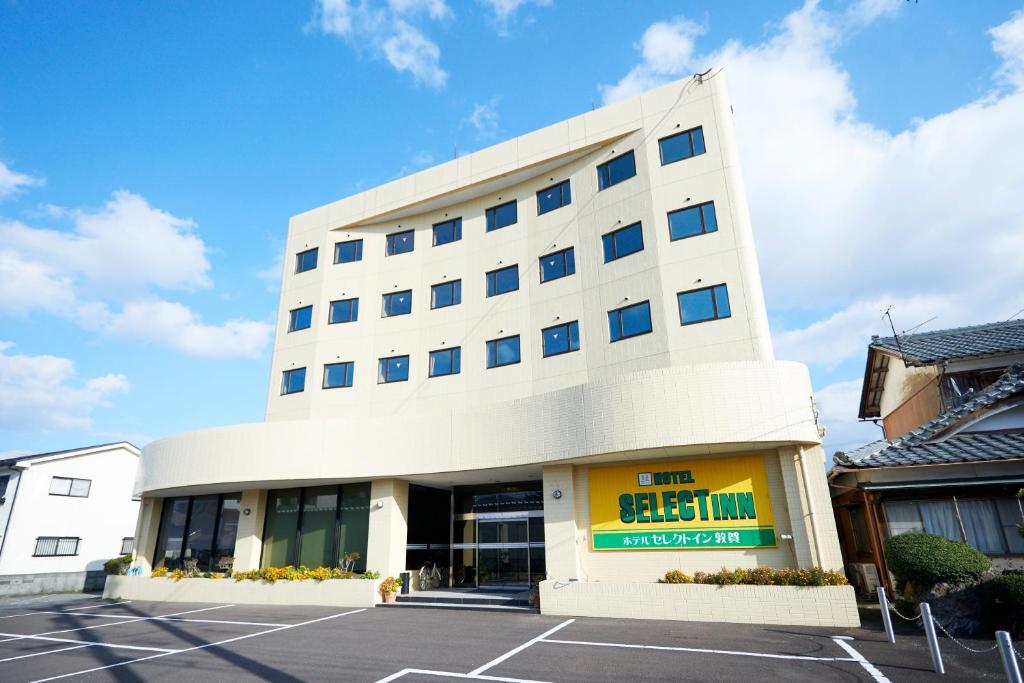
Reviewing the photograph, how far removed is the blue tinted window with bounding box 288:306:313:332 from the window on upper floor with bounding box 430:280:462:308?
19.8ft

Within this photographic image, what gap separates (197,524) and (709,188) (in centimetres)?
2585

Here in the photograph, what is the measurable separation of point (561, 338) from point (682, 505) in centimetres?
707

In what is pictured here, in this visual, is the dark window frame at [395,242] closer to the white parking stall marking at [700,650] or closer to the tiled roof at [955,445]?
the white parking stall marking at [700,650]

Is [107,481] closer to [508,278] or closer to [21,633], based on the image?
[21,633]

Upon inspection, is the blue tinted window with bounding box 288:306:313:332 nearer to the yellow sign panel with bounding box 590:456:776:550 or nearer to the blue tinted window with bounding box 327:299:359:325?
the blue tinted window with bounding box 327:299:359:325

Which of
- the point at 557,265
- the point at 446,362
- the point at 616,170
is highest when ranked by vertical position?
the point at 616,170

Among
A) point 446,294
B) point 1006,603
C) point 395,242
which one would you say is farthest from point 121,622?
point 1006,603

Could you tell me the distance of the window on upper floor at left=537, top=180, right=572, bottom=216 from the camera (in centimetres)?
2167

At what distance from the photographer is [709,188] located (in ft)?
59.9

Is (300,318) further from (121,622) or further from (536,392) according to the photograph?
(121,622)

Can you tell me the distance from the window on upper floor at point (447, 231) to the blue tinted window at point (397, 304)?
266cm

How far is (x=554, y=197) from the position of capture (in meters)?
22.0

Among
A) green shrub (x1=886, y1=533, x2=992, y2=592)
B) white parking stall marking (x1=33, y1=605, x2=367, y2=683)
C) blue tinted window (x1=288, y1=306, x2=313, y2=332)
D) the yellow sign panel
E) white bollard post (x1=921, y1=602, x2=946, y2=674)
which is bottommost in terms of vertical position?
white parking stall marking (x1=33, y1=605, x2=367, y2=683)

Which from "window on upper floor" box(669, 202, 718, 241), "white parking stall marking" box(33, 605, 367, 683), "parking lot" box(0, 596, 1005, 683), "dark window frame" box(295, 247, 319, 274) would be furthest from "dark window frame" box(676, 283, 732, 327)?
"dark window frame" box(295, 247, 319, 274)
